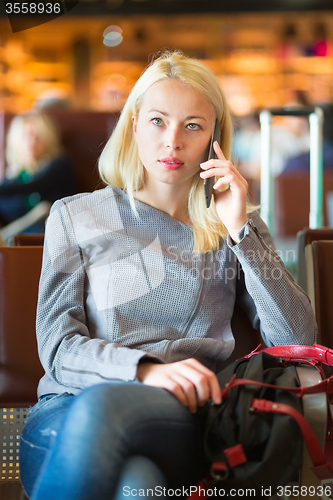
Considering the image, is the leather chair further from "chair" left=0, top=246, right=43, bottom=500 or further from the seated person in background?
the seated person in background

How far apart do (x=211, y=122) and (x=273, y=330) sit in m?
0.46

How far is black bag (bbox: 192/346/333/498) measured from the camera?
0.81 m

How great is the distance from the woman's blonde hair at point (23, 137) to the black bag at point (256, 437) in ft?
7.79

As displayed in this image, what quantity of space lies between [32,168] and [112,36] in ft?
12.4

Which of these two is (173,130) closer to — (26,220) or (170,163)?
(170,163)

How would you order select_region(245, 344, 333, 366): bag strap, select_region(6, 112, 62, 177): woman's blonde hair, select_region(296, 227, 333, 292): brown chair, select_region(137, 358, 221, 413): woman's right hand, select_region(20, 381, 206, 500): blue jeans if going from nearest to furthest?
select_region(20, 381, 206, 500): blue jeans
select_region(137, 358, 221, 413): woman's right hand
select_region(245, 344, 333, 366): bag strap
select_region(296, 227, 333, 292): brown chair
select_region(6, 112, 62, 177): woman's blonde hair

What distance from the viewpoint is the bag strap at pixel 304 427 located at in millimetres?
827

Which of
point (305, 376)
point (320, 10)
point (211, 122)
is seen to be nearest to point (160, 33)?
point (320, 10)

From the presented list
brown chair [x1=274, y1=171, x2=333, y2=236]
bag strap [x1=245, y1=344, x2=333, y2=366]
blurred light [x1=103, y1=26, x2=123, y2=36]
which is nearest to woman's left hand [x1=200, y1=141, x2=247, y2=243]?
bag strap [x1=245, y1=344, x2=333, y2=366]

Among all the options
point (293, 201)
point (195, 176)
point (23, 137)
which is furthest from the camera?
point (23, 137)

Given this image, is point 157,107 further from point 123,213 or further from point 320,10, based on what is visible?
point 320,10

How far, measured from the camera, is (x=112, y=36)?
6332 millimetres

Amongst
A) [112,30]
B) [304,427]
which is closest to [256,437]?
[304,427]

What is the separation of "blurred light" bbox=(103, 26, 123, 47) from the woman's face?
5.59 m
